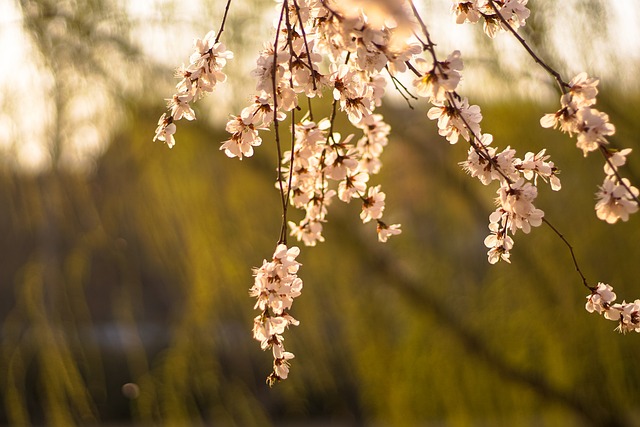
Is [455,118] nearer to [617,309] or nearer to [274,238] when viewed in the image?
[617,309]

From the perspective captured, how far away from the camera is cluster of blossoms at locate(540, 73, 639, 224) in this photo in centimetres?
74

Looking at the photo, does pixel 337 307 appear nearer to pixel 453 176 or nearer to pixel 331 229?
pixel 331 229

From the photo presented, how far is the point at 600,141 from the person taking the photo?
76 centimetres

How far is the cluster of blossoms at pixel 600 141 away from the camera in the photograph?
743 millimetres

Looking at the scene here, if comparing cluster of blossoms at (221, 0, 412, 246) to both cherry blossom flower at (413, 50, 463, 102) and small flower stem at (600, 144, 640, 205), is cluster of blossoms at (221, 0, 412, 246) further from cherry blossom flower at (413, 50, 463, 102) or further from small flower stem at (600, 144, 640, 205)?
small flower stem at (600, 144, 640, 205)

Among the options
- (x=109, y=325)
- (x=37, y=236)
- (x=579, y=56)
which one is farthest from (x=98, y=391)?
(x=109, y=325)

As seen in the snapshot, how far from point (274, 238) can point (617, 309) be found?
218 centimetres

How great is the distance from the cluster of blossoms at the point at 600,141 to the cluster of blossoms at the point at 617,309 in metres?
A: 0.19

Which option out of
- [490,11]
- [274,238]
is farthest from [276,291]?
[274,238]

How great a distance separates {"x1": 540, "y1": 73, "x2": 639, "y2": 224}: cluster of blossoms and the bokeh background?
1.82m

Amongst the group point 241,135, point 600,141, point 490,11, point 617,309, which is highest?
point 490,11

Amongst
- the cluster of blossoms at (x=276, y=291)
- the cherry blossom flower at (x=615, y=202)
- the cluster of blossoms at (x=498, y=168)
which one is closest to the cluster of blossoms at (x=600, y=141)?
the cherry blossom flower at (x=615, y=202)

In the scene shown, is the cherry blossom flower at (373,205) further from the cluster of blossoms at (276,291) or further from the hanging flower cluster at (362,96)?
the cluster of blossoms at (276,291)

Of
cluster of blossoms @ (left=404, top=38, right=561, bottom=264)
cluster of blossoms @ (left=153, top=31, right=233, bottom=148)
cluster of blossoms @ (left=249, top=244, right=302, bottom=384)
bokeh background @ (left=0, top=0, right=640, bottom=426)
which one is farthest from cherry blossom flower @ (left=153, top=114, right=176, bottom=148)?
bokeh background @ (left=0, top=0, right=640, bottom=426)
